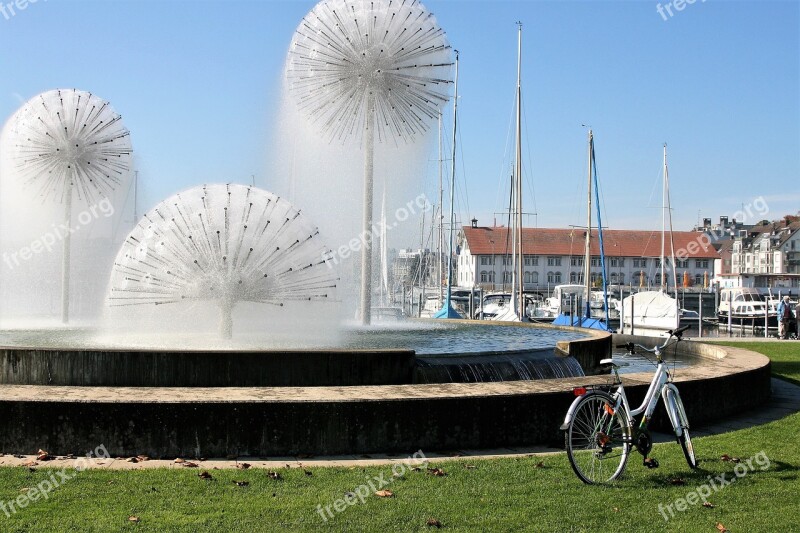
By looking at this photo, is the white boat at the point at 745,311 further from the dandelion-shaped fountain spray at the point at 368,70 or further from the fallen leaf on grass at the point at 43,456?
the fallen leaf on grass at the point at 43,456

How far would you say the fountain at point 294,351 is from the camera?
8945 mm

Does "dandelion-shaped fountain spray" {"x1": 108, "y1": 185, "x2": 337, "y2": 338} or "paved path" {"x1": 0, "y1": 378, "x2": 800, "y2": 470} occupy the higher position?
"dandelion-shaped fountain spray" {"x1": 108, "y1": 185, "x2": 337, "y2": 338}

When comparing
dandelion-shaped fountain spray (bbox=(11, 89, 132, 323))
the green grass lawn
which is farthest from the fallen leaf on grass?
dandelion-shaped fountain spray (bbox=(11, 89, 132, 323))

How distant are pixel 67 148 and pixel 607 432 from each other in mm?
18898

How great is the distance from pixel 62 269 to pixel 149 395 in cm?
1563

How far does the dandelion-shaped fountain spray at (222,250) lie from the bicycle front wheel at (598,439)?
298 inches

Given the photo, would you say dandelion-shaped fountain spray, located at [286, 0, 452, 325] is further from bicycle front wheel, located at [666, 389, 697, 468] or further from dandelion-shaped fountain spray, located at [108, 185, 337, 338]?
bicycle front wheel, located at [666, 389, 697, 468]

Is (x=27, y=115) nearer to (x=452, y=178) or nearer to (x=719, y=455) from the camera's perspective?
(x=719, y=455)

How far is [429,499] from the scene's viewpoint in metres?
7.12

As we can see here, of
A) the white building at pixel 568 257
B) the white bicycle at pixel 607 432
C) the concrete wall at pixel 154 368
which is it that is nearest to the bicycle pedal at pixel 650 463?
the white bicycle at pixel 607 432

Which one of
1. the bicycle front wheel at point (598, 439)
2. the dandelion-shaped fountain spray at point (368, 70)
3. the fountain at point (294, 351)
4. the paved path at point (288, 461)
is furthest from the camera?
the dandelion-shaped fountain spray at point (368, 70)

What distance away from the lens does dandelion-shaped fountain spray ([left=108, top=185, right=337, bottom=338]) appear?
14.0 meters

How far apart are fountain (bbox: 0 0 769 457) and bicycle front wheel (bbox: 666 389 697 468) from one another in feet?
5.28

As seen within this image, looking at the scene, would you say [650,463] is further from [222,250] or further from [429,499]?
[222,250]
